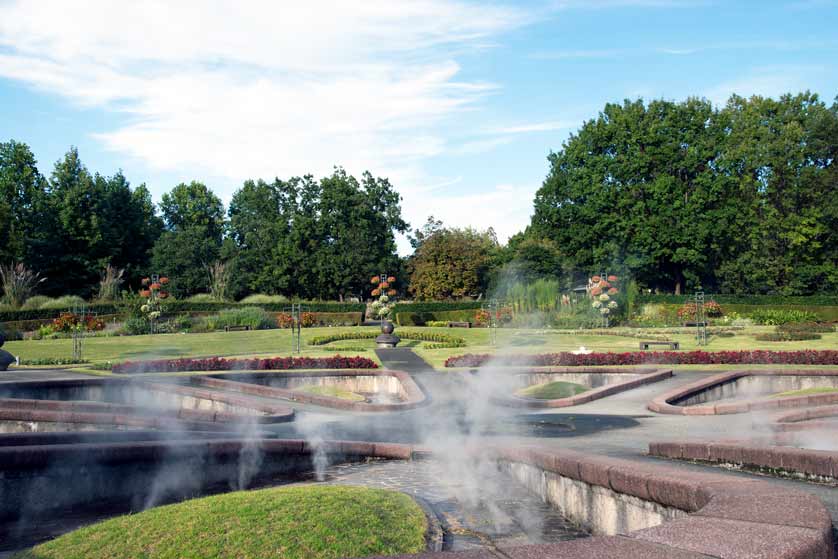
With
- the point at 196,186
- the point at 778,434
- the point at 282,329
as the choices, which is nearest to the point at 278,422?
the point at 778,434

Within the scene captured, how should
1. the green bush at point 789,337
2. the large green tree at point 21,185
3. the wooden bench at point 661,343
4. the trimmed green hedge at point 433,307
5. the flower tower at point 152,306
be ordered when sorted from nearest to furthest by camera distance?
the wooden bench at point 661,343 → the green bush at point 789,337 → the flower tower at point 152,306 → the trimmed green hedge at point 433,307 → the large green tree at point 21,185

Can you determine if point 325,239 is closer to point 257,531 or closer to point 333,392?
point 333,392

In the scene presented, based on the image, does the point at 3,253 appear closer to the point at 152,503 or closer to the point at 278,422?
the point at 278,422

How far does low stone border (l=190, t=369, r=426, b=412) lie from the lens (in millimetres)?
16547

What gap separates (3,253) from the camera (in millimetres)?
52812

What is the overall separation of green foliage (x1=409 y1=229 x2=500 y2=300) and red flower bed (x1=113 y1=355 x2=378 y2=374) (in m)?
36.1

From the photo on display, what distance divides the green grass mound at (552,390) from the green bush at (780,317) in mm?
27338

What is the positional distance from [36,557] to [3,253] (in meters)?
53.6

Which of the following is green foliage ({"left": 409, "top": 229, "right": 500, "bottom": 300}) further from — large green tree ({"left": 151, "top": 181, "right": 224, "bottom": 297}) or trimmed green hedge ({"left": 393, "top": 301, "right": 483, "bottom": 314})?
large green tree ({"left": 151, "top": 181, "right": 224, "bottom": 297})

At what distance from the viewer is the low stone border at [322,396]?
54.3ft

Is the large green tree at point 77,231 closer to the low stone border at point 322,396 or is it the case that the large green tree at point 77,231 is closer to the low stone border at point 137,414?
the low stone border at point 322,396

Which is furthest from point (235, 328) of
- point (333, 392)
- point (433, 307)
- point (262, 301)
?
point (333, 392)

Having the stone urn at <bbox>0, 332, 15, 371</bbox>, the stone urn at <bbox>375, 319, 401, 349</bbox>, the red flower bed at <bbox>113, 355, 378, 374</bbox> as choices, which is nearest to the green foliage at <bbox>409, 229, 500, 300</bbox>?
the stone urn at <bbox>375, 319, 401, 349</bbox>

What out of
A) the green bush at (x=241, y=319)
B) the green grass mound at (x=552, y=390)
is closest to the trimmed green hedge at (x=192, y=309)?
the green bush at (x=241, y=319)
